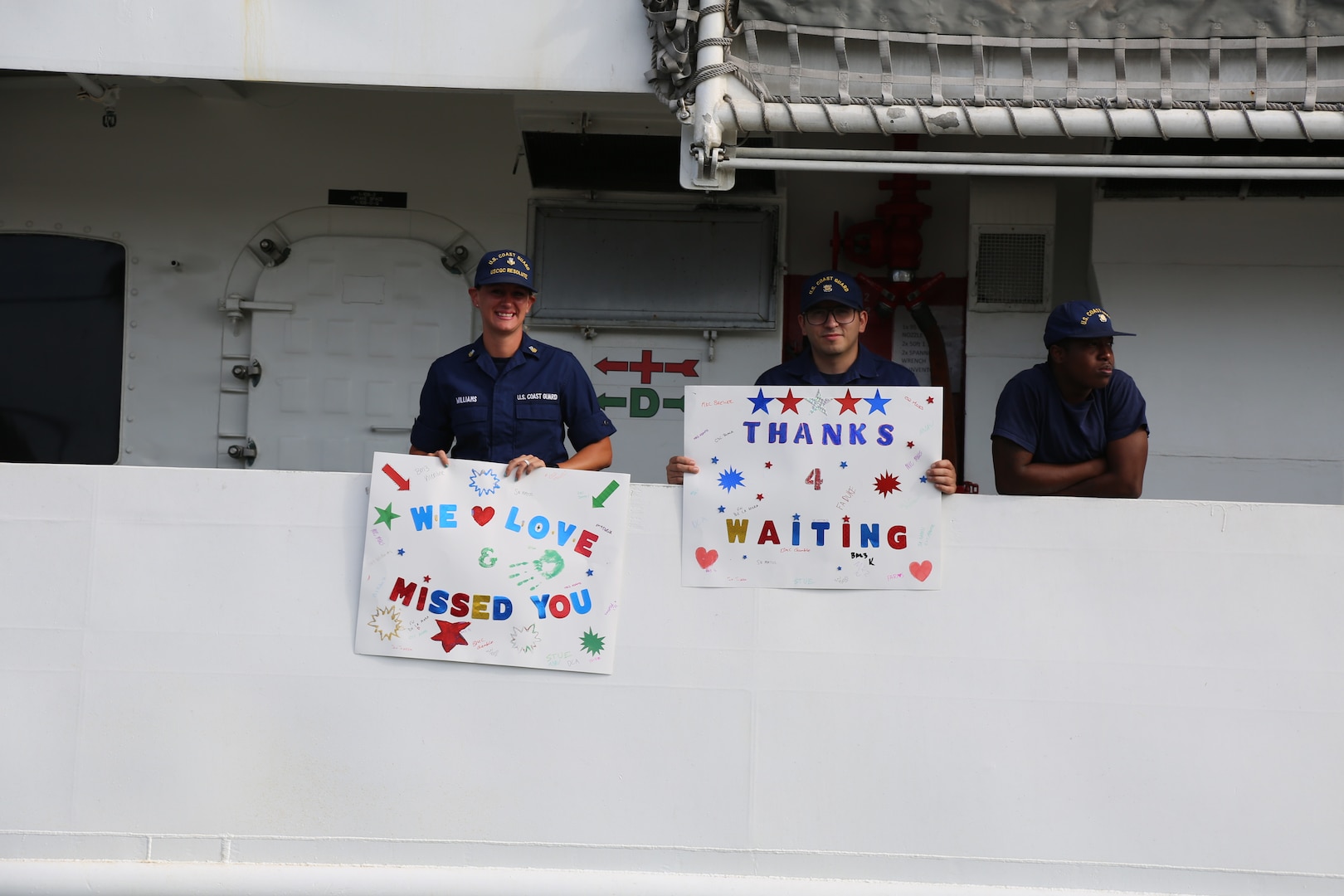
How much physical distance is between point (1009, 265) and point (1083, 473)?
1762mm

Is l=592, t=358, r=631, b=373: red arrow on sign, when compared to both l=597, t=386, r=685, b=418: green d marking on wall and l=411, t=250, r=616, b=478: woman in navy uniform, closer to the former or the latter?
l=597, t=386, r=685, b=418: green d marking on wall

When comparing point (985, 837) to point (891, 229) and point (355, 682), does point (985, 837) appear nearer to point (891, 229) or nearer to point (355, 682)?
point (355, 682)

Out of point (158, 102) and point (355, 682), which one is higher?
point (158, 102)

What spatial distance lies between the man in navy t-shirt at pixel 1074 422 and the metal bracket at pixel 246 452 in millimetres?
3096

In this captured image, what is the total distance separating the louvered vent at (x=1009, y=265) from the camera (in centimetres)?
466

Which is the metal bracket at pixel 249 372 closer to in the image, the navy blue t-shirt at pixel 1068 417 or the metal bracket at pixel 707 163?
the metal bracket at pixel 707 163

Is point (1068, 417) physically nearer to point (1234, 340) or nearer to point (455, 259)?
point (1234, 340)

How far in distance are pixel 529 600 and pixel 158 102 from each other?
125 inches

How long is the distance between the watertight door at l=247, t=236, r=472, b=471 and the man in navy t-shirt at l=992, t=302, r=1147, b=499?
246cm

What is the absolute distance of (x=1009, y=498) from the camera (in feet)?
9.42

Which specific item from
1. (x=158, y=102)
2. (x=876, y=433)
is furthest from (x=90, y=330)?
(x=876, y=433)

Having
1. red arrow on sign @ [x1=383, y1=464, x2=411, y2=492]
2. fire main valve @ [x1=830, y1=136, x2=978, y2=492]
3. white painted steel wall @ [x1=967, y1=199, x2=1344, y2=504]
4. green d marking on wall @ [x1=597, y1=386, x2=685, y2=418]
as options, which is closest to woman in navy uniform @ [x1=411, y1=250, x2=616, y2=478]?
red arrow on sign @ [x1=383, y1=464, x2=411, y2=492]

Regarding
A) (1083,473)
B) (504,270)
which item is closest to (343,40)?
(504,270)

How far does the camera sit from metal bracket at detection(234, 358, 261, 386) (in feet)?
15.4
